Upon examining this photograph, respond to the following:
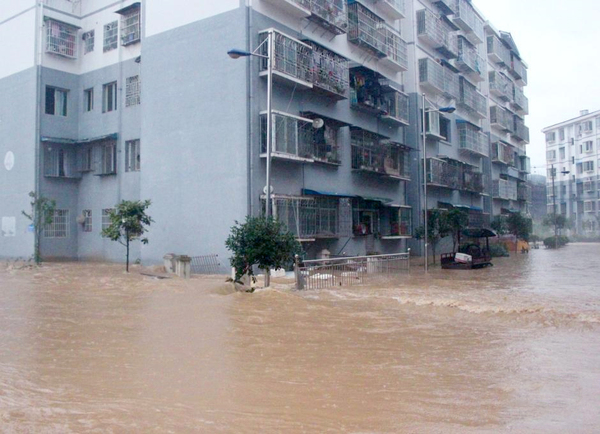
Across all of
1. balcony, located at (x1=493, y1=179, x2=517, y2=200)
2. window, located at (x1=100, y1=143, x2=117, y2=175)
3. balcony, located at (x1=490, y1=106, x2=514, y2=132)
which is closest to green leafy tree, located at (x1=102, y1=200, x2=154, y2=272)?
window, located at (x1=100, y1=143, x2=117, y2=175)

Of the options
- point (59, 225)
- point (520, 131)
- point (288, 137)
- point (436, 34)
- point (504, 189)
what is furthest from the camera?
point (520, 131)

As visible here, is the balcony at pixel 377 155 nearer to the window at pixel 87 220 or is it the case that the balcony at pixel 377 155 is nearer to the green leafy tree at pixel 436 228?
the green leafy tree at pixel 436 228

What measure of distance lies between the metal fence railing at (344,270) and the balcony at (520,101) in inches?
1561

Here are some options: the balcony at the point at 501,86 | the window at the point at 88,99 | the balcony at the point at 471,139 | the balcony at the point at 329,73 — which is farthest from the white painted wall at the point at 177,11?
the balcony at the point at 501,86

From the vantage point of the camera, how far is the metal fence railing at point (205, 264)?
21.6 meters

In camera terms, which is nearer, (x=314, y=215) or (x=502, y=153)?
(x=314, y=215)

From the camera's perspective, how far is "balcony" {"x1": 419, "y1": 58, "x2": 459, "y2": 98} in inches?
1348

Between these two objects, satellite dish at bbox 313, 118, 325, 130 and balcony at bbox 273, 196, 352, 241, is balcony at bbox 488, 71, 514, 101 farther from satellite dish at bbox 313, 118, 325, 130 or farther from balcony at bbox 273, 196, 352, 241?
satellite dish at bbox 313, 118, 325, 130

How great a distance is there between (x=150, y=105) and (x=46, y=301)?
480 inches

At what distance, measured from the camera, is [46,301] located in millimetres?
14555

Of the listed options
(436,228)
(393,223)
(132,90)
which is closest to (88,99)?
(132,90)

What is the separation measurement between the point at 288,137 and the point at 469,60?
25.1m

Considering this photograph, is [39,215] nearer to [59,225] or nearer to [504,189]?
[59,225]

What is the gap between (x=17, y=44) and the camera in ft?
93.4
